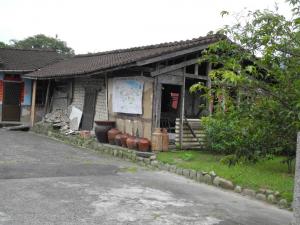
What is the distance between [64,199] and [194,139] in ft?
24.0

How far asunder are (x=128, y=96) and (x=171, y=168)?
13.9ft

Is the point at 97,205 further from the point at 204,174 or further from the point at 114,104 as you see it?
the point at 114,104

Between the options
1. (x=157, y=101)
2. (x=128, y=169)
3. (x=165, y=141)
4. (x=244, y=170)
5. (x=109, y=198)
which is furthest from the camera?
(x=157, y=101)

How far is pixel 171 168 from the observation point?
10773 mm

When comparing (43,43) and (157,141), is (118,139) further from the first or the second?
(43,43)

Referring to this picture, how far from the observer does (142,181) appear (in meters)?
9.18

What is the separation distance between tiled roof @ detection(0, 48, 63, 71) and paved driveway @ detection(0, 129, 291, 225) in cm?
1099

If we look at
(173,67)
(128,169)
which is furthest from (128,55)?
(128,169)

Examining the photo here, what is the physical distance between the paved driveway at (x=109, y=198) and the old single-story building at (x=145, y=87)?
300 centimetres

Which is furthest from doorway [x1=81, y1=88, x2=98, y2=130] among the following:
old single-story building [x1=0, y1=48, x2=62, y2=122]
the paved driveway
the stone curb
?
the paved driveway

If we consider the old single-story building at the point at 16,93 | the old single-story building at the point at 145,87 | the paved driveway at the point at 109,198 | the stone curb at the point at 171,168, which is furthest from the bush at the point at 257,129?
the old single-story building at the point at 16,93

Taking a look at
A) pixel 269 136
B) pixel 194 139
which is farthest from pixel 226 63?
pixel 194 139

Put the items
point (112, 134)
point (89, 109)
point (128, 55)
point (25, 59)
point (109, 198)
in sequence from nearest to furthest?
point (109, 198), point (112, 134), point (128, 55), point (89, 109), point (25, 59)

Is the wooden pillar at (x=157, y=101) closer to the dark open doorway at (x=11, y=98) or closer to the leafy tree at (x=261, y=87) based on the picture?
the leafy tree at (x=261, y=87)
